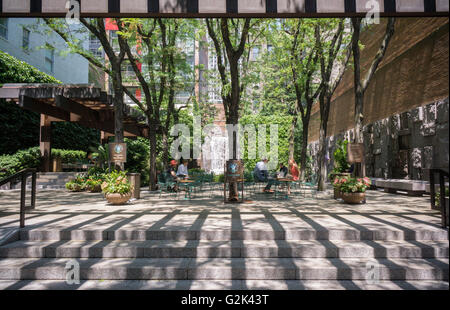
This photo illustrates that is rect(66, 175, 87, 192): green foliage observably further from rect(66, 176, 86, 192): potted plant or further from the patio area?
the patio area

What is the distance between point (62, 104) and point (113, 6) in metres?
8.96

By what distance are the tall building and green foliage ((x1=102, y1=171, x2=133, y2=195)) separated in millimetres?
7422

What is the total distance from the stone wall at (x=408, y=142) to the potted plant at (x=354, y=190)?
302cm

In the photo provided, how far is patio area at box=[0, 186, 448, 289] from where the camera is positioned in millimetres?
4273

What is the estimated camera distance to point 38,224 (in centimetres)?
582

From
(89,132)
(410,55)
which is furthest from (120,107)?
(89,132)

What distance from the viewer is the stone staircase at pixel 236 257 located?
169 inches

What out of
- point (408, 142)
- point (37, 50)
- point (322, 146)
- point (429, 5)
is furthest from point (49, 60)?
point (408, 142)

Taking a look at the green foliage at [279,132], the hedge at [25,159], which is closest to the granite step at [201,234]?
the hedge at [25,159]

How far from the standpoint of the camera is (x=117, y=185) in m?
8.70

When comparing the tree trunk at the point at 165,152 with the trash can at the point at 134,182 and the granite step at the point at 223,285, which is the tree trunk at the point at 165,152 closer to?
→ the trash can at the point at 134,182

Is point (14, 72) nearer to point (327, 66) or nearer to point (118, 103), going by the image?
point (118, 103)
